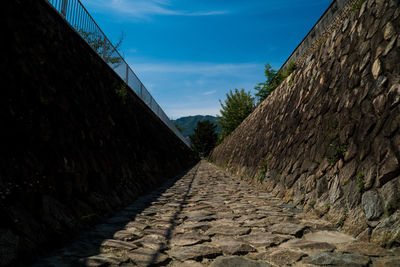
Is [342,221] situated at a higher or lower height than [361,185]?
lower

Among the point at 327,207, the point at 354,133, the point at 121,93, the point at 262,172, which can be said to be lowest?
the point at 327,207

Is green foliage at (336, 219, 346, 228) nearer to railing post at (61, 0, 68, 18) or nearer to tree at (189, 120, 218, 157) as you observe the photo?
railing post at (61, 0, 68, 18)

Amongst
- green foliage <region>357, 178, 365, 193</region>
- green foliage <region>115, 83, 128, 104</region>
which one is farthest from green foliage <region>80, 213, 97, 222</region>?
green foliage <region>115, 83, 128, 104</region>

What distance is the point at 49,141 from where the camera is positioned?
3385mm

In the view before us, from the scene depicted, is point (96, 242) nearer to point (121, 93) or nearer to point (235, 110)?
point (121, 93)

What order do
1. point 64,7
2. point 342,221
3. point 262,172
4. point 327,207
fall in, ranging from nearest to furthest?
point 342,221 → point 327,207 → point 64,7 → point 262,172

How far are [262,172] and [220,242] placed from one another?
16.5ft

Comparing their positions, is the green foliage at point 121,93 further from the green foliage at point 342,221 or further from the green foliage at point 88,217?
the green foliage at point 342,221

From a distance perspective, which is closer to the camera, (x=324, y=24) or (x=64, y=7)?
(x=64, y=7)

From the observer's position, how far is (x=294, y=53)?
13.0m

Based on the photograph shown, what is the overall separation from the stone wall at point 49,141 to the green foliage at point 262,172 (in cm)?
383

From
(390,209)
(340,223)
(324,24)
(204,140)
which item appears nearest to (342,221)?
(340,223)

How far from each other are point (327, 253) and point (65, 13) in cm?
690

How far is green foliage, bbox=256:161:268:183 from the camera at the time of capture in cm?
741
